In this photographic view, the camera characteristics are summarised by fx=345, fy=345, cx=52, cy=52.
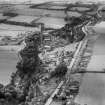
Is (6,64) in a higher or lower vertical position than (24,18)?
lower

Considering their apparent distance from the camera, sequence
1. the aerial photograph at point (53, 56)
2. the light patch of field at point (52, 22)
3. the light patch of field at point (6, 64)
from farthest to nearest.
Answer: the light patch of field at point (52, 22) < the light patch of field at point (6, 64) < the aerial photograph at point (53, 56)

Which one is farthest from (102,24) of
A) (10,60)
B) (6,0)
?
(6,0)

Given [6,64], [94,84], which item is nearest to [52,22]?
[6,64]

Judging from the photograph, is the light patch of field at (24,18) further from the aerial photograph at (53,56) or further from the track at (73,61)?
the track at (73,61)

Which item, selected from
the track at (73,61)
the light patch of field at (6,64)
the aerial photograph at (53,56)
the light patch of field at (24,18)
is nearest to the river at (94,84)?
the aerial photograph at (53,56)

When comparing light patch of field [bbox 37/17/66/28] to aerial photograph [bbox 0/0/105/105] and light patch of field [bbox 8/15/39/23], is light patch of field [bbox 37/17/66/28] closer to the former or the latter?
aerial photograph [bbox 0/0/105/105]

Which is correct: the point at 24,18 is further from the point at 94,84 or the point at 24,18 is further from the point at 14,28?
the point at 94,84

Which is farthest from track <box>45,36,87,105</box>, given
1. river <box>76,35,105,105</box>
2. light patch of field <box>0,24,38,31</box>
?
light patch of field <box>0,24,38,31</box>

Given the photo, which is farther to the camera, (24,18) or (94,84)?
(24,18)
